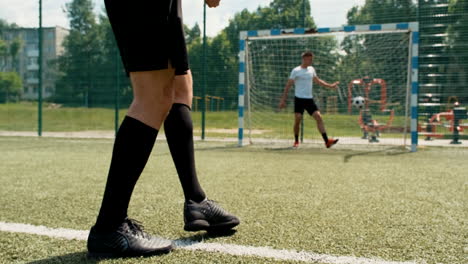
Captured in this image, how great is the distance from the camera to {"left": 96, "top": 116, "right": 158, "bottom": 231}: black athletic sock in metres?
1.62

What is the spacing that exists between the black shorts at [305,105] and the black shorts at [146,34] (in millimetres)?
6343

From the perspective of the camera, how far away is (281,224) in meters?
2.04

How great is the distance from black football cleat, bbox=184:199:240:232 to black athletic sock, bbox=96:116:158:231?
277 millimetres

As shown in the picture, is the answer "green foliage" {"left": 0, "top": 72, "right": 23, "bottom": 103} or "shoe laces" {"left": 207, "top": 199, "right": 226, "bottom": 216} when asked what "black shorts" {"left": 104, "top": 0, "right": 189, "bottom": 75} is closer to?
"shoe laces" {"left": 207, "top": 199, "right": 226, "bottom": 216}

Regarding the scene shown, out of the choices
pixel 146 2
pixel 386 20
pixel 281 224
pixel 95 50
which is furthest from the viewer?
pixel 95 50

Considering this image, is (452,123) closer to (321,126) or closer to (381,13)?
(381,13)

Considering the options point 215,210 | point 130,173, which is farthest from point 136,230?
point 215,210

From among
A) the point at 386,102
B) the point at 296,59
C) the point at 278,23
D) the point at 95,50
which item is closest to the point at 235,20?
the point at 278,23

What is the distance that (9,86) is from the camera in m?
13.9

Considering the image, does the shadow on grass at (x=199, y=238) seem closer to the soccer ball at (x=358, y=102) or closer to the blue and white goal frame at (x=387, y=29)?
the blue and white goal frame at (x=387, y=29)

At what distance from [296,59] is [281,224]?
7983mm

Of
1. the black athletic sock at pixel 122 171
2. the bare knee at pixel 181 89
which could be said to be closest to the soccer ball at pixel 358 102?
the bare knee at pixel 181 89

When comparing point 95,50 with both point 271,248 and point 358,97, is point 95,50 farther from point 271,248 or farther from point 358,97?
point 271,248

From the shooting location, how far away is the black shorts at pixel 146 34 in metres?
A: 1.58
